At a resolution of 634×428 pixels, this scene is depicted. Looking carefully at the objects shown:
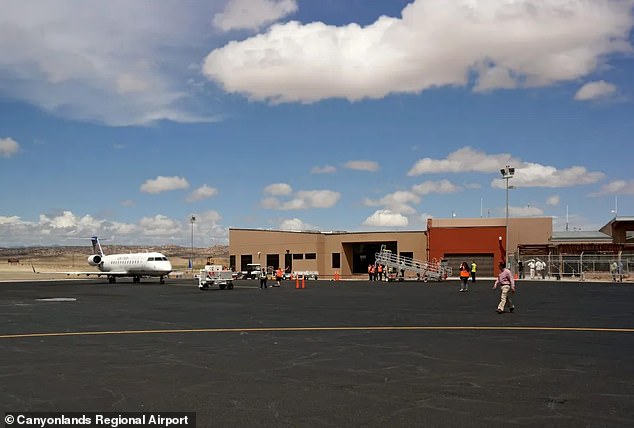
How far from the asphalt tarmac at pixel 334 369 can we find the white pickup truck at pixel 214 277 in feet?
77.0

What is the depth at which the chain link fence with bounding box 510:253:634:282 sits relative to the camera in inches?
2259

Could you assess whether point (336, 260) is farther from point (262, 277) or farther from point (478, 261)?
point (262, 277)

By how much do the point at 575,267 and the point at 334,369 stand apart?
58.6 meters

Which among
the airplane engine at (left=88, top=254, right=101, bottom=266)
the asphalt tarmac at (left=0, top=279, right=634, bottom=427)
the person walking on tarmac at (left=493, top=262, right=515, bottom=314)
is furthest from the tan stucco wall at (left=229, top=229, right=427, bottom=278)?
the asphalt tarmac at (left=0, top=279, right=634, bottom=427)

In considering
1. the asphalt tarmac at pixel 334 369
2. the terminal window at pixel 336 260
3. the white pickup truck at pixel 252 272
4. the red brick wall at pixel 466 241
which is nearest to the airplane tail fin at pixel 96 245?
the white pickup truck at pixel 252 272

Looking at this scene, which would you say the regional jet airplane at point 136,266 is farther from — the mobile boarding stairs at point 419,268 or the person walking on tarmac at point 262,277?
the mobile boarding stairs at point 419,268

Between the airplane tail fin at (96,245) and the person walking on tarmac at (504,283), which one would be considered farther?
the airplane tail fin at (96,245)

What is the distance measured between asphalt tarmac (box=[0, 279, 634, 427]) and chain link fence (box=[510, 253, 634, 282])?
4085 centimetres

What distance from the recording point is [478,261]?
7194 cm

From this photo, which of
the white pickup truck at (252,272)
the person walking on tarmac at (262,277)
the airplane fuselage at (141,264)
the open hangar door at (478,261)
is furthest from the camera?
the white pickup truck at (252,272)

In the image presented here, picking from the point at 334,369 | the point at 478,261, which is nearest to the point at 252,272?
the point at 478,261

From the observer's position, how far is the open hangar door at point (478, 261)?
7144cm

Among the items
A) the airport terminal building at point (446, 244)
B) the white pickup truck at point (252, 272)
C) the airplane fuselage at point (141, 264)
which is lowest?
the white pickup truck at point (252, 272)

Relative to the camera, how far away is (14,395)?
9.03 meters
